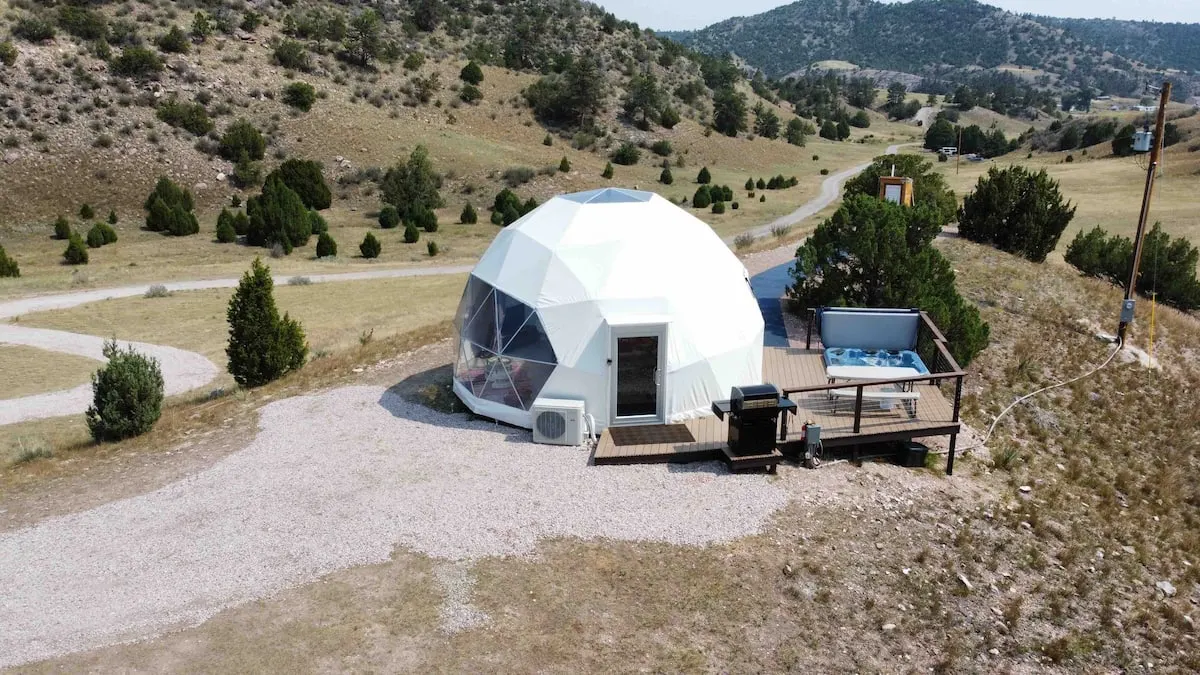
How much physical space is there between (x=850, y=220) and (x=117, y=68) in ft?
169

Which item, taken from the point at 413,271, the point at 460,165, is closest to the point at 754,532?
the point at 413,271

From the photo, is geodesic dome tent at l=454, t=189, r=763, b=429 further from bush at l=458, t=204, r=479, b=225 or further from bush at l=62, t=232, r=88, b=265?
bush at l=458, t=204, r=479, b=225

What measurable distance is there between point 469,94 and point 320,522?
5907 cm

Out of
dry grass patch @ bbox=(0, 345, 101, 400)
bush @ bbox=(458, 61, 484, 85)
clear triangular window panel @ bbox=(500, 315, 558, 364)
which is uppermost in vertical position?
bush @ bbox=(458, 61, 484, 85)

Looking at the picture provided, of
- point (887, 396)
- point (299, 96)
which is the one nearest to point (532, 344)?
point (887, 396)

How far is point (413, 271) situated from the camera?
3509 cm

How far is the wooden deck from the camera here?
1247 centimetres

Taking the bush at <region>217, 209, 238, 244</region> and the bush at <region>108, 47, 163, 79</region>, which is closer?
the bush at <region>217, 209, 238, 244</region>

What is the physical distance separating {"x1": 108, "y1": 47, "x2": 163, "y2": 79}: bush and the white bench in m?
54.2

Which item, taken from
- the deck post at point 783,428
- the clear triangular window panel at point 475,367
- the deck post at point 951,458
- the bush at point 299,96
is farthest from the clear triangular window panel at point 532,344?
the bush at point 299,96

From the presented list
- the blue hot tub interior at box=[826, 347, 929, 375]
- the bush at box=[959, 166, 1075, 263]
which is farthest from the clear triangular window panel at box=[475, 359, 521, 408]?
the bush at box=[959, 166, 1075, 263]

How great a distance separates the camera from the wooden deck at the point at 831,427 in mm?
12469

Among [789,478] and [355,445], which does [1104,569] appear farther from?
[355,445]

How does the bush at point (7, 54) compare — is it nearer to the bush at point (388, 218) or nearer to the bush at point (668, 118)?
the bush at point (388, 218)
